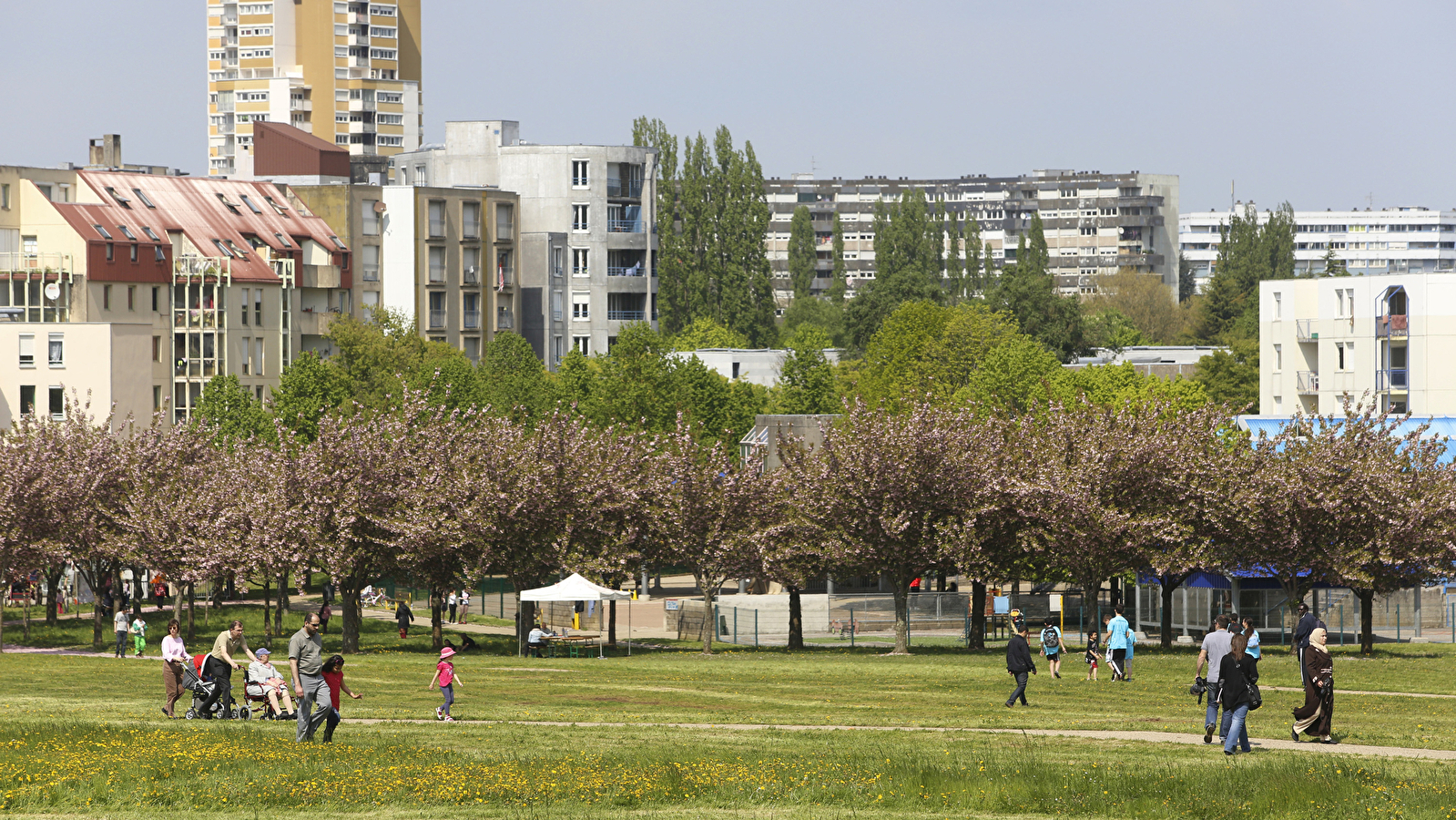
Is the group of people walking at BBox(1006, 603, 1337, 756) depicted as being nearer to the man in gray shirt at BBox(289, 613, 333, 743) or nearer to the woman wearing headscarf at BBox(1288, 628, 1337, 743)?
the woman wearing headscarf at BBox(1288, 628, 1337, 743)

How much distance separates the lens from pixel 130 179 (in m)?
128

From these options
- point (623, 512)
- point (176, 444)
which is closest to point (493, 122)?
point (176, 444)

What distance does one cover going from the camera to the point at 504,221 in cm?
15125

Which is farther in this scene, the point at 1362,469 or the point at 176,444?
the point at 176,444

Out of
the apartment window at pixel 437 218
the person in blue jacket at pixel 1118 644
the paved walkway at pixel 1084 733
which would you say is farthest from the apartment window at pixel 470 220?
the paved walkway at pixel 1084 733

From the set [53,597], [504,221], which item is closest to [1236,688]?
[53,597]

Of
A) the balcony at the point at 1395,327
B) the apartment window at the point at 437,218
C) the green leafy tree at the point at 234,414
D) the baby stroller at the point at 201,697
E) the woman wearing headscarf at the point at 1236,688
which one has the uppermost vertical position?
the apartment window at the point at 437,218

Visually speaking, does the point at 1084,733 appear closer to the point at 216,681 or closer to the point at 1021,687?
the point at 1021,687

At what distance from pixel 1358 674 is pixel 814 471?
18256 millimetres

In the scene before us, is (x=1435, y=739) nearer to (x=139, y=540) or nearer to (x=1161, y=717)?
(x=1161, y=717)

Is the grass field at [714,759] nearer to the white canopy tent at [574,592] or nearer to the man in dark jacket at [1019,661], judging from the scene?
the man in dark jacket at [1019,661]

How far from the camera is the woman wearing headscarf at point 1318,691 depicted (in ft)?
97.2

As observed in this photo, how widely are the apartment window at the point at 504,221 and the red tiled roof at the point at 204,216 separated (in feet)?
51.5

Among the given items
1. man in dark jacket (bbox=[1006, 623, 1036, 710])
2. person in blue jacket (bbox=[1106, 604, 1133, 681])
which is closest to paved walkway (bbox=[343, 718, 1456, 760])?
man in dark jacket (bbox=[1006, 623, 1036, 710])
